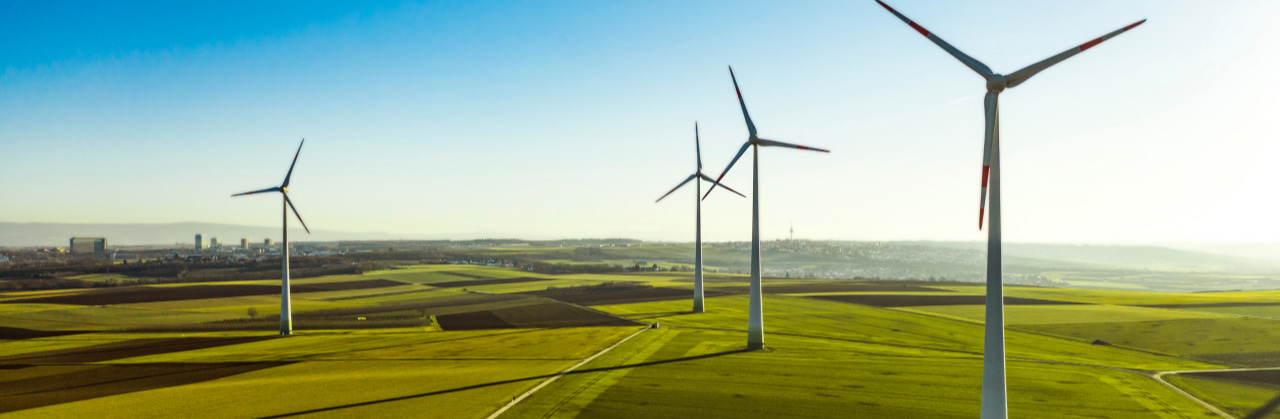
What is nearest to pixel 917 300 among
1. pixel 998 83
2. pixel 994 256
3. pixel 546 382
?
pixel 546 382

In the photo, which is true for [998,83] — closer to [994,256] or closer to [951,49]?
[951,49]

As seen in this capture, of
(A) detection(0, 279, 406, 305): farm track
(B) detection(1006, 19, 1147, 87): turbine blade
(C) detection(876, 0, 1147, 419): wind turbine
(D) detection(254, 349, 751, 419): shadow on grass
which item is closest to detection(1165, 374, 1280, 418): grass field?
(C) detection(876, 0, 1147, 419): wind turbine

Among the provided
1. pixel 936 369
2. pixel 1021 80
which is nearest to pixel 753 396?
pixel 936 369

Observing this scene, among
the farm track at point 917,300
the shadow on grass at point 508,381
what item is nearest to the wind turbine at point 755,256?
the shadow on grass at point 508,381

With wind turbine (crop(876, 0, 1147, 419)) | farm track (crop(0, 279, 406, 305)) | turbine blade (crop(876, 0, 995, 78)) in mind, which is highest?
turbine blade (crop(876, 0, 995, 78))

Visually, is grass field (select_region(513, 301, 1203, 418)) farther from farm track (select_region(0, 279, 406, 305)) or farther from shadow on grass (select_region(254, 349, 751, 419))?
farm track (select_region(0, 279, 406, 305))

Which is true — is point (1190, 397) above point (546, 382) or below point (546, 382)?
below
